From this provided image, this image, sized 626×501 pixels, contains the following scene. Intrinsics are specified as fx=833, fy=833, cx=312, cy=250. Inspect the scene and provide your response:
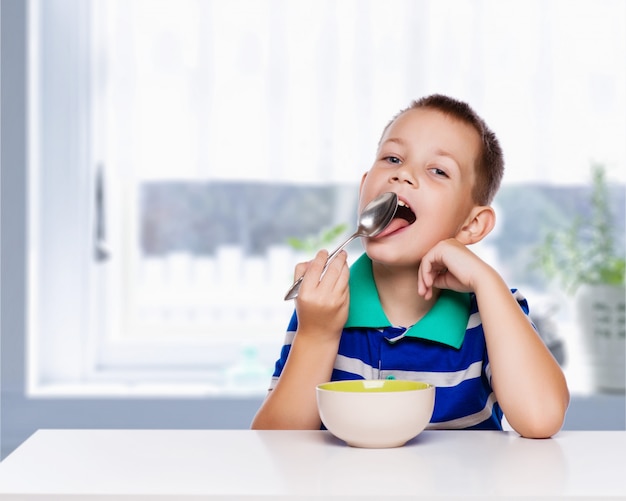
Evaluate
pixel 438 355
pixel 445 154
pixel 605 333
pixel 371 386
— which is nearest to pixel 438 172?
pixel 445 154

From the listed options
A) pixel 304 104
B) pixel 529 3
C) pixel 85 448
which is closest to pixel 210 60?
pixel 304 104

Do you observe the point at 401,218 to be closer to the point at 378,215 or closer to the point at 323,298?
the point at 378,215

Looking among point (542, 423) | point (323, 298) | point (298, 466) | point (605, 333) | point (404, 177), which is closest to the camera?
point (298, 466)

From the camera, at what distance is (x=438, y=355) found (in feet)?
3.73

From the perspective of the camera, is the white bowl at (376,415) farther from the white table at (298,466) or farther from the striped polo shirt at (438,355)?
the striped polo shirt at (438,355)

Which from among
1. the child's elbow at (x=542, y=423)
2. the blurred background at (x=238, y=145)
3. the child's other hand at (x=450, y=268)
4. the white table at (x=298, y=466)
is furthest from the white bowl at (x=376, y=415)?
the blurred background at (x=238, y=145)

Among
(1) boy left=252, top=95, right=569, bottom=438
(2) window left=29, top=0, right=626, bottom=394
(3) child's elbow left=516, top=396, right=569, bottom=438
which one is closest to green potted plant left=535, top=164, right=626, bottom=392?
(2) window left=29, top=0, right=626, bottom=394

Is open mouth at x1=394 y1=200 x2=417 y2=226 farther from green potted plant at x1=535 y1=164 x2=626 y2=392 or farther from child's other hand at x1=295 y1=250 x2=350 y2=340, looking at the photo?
green potted plant at x1=535 y1=164 x2=626 y2=392

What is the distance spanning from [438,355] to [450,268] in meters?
0.14

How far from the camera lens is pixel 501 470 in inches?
28.2

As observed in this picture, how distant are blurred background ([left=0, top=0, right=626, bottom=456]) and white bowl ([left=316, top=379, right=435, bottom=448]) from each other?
4.80 ft

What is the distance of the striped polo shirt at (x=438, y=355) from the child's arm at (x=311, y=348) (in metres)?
0.11

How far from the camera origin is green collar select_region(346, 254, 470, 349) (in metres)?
1.13

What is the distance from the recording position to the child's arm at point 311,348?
1.03 m
